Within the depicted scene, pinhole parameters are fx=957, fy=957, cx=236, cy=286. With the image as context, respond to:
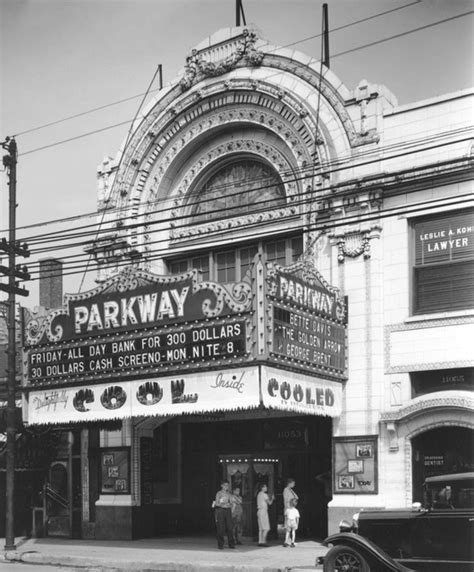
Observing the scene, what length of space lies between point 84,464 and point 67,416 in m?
4.36

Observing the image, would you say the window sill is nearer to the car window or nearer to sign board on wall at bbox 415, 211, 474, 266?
sign board on wall at bbox 415, 211, 474, 266

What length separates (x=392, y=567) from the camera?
16.2 m

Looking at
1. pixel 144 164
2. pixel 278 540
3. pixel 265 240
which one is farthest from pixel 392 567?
pixel 144 164

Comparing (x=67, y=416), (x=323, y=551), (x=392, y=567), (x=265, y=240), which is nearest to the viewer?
(x=392, y=567)

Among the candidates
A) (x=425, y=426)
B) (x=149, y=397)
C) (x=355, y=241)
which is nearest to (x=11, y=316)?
(x=149, y=397)

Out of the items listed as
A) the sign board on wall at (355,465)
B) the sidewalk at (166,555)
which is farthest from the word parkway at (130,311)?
the sidewalk at (166,555)

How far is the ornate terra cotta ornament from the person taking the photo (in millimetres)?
26219

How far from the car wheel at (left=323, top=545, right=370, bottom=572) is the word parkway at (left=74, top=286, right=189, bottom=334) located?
7.35 metres

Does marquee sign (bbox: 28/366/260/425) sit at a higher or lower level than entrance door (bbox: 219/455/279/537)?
higher

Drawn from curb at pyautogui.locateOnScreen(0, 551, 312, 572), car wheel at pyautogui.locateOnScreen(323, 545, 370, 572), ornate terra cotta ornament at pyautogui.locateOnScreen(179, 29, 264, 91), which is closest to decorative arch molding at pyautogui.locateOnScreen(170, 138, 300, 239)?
ornate terra cotta ornament at pyautogui.locateOnScreen(179, 29, 264, 91)

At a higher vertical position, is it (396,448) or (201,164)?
(201,164)

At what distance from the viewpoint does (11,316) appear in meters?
25.5

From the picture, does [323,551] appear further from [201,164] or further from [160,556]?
[201,164]

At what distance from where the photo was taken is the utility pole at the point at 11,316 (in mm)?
24906
